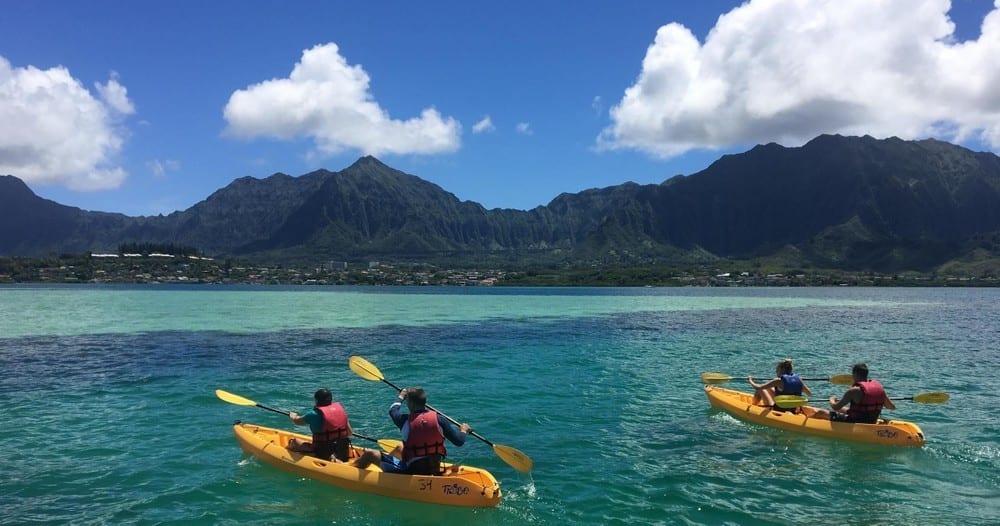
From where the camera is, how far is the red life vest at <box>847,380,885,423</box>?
733 inches

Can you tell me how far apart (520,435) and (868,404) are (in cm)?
Result: 1076

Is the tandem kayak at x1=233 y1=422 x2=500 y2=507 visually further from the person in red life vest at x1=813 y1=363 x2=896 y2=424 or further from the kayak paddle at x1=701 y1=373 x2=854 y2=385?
the kayak paddle at x1=701 y1=373 x2=854 y2=385

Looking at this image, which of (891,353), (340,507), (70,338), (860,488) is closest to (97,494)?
(340,507)

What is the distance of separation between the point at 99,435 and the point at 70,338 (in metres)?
35.7

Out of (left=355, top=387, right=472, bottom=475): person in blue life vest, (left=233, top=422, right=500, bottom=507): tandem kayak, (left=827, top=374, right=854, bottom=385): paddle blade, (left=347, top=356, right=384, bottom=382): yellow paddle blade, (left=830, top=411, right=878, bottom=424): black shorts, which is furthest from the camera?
(left=827, top=374, right=854, bottom=385): paddle blade

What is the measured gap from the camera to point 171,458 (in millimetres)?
17516

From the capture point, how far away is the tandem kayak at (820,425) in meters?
18.1

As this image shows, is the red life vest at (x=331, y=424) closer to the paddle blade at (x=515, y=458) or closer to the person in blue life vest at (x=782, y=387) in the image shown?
the paddle blade at (x=515, y=458)

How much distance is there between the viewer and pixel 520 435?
20047 mm

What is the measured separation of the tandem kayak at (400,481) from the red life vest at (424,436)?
1.84 feet

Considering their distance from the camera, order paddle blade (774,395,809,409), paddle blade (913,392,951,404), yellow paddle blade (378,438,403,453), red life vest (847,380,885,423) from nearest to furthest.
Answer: yellow paddle blade (378,438,403,453), red life vest (847,380,885,423), paddle blade (774,395,809,409), paddle blade (913,392,951,404)

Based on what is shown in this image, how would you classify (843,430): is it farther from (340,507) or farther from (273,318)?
(273,318)

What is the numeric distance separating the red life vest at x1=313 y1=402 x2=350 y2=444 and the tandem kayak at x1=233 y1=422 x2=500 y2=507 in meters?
0.56

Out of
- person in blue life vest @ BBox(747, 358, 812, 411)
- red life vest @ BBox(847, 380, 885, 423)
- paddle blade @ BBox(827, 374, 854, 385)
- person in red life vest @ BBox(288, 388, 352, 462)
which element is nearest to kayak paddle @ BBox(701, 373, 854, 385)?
paddle blade @ BBox(827, 374, 854, 385)
